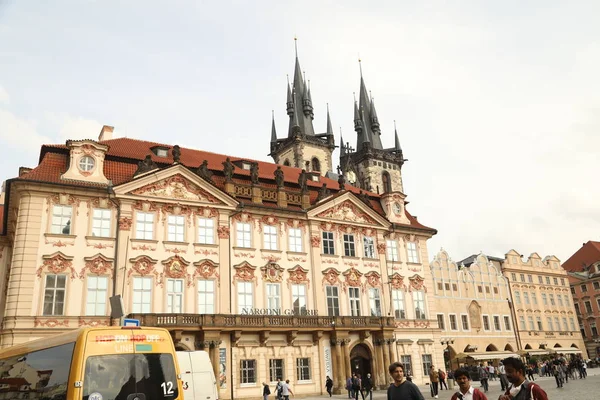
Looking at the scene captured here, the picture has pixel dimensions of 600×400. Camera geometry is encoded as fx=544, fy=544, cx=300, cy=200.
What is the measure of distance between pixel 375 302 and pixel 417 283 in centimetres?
452

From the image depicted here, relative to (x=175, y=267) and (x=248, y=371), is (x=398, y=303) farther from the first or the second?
(x=175, y=267)

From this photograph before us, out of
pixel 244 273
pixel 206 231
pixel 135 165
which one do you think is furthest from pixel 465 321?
pixel 135 165

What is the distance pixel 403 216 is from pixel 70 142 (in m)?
25.6

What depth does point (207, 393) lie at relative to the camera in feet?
73.6

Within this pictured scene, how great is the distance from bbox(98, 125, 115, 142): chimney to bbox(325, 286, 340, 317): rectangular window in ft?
63.5

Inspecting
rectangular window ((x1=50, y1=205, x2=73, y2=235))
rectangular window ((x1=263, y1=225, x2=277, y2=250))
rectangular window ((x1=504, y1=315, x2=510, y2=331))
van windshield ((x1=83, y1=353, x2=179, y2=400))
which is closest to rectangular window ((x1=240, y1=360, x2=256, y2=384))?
rectangular window ((x1=263, y1=225, x2=277, y2=250))

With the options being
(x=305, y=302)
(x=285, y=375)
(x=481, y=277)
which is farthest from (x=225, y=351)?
(x=481, y=277)

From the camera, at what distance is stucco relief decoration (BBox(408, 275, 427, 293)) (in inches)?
1650

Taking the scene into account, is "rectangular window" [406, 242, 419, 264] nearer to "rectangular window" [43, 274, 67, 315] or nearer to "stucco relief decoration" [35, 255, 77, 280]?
"stucco relief decoration" [35, 255, 77, 280]

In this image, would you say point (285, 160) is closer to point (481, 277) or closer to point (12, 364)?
point (481, 277)

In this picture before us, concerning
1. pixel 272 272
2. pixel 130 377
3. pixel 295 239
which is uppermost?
pixel 295 239

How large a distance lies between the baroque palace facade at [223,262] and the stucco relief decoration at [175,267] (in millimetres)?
65

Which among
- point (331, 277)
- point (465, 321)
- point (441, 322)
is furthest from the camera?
point (465, 321)

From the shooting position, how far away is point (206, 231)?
34219 millimetres
